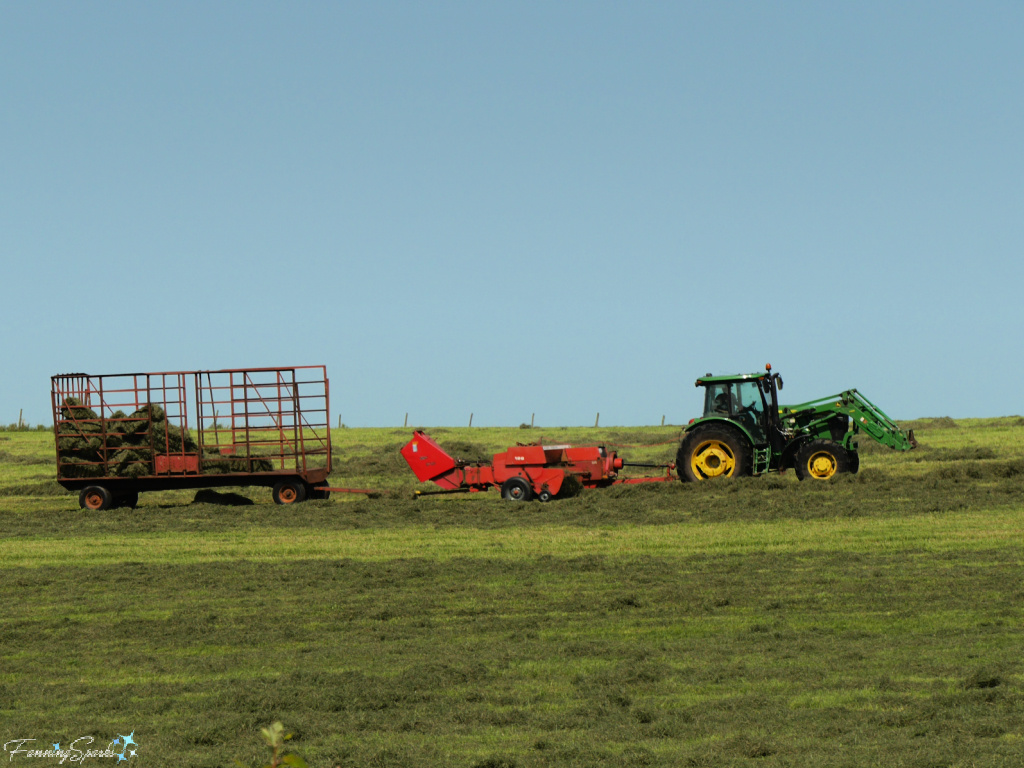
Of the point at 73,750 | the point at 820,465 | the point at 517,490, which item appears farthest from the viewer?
the point at 517,490

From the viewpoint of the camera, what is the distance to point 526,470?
2016 cm

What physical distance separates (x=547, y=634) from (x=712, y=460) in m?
11.8

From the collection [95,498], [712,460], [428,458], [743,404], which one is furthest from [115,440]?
[743,404]

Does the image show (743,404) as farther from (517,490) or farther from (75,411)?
(75,411)

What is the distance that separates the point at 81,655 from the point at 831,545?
8.79 metres

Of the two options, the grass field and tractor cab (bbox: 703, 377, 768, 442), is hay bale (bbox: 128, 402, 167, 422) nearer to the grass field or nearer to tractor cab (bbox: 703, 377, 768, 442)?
the grass field

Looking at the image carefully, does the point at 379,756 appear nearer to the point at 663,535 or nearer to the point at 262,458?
the point at 663,535

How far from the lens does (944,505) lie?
1669 centimetres

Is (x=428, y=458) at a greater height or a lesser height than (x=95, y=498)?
greater

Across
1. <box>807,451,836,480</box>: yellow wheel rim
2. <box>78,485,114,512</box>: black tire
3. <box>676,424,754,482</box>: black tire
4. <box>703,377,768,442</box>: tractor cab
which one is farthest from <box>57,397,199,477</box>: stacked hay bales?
<box>807,451,836,480</box>: yellow wheel rim

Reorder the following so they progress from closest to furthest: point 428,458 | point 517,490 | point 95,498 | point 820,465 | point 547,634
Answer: point 547,634
point 820,465
point 517,490
point 428,458
point 95,498

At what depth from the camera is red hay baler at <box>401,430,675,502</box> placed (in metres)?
20.0

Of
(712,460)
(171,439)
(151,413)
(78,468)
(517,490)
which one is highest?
(151,413)

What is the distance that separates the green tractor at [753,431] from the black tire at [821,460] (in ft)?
0.22
